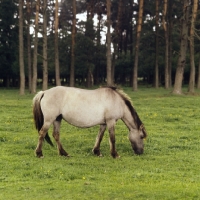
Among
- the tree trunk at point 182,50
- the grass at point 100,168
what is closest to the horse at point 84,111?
the grass at point 100,168

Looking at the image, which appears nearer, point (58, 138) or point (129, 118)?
point (58, 138)

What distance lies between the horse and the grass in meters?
0.46

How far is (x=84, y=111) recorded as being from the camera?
9.71 m

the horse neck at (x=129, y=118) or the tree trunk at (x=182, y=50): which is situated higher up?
the tree trunk at (x=182, y=50)

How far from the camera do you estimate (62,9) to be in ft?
192

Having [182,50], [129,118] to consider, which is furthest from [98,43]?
[129,118]

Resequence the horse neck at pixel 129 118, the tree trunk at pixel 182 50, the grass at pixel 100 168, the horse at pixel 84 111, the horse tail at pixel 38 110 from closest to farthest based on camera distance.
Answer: the grass at pixel 100 168 < the horse at pixel 84 111 < the horse tail at pixel 38 110 < the horse neck at pixel 129 118 < the tree trunk at pixel 182 50

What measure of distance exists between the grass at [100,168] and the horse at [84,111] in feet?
1.50

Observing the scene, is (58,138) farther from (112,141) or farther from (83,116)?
(112,141)

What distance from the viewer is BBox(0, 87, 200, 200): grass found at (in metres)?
6.50

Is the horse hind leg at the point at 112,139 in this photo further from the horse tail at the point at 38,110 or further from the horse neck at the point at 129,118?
the horse tail at the point at 38,110

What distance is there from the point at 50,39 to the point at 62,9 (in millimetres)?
7339

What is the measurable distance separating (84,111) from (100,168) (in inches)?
76.7

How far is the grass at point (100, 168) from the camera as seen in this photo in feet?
21.3
